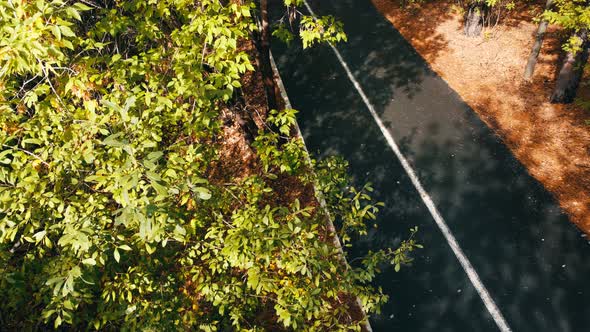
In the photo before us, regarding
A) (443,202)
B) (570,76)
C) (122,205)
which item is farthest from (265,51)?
(570,76)

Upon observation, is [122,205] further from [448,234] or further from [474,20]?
[474,20]

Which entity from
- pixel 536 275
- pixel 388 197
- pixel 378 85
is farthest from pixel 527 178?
pixel 378 85

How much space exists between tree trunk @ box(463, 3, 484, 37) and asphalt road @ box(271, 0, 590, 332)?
2.35m

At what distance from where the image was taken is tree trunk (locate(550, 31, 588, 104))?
10859 millimetres

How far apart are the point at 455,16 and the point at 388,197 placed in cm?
1167

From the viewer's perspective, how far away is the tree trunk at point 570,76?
10859 millimetres

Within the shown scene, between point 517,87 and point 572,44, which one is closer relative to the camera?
point 572,44

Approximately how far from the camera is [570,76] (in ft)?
36.5

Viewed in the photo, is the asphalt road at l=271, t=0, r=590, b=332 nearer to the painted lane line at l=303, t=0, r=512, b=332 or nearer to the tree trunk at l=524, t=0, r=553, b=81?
the painted lane line at l=303, t=0, r=512, b=332

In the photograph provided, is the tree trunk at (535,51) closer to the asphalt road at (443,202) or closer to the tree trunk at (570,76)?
the tree trunk at (570,76)

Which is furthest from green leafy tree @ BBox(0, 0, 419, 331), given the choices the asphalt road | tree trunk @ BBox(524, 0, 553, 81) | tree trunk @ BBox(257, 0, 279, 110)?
tree trunk @ BBox(524, 0, 553, 81)

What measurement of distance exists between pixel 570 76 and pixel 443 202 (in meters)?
5.89

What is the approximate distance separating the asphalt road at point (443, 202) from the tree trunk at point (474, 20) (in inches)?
92.5

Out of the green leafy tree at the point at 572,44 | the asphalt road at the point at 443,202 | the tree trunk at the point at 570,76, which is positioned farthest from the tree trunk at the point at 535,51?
the asphalt road at the point at 443,202
